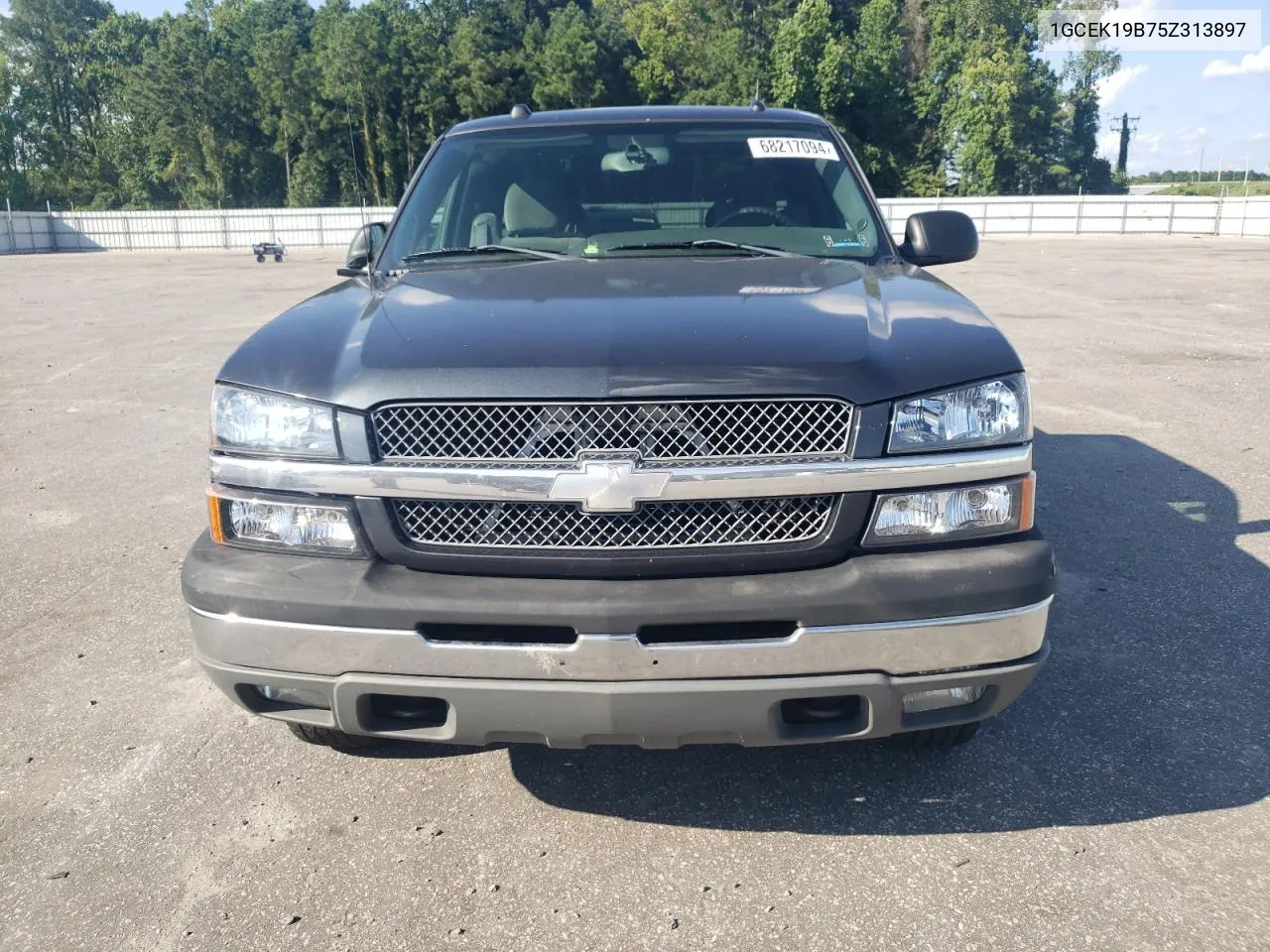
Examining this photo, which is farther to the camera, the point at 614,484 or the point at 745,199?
the point at 745,199

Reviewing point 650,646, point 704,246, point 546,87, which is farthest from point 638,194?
Answer: point 546,87

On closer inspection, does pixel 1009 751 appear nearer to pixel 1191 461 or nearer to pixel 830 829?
pixel 830 829

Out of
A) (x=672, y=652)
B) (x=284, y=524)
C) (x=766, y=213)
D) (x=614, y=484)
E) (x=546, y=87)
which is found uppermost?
(x=546, y=87)

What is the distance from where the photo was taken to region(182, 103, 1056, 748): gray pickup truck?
2350 millimetres

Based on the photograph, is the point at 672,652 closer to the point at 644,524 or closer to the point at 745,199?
the point at 644,524

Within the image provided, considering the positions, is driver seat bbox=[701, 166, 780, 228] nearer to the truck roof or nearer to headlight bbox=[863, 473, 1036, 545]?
the truck roof

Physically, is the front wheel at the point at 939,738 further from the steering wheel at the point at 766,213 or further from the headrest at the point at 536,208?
the headrest at the point at 536,208

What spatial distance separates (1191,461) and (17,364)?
1114cm

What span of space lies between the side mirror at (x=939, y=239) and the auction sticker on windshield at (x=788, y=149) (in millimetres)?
445

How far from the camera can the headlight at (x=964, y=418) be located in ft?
8.05

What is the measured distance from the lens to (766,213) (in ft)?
12.8

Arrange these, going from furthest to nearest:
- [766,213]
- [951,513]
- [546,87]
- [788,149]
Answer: [546,87]
[788,149]
[766,213]
[951,513]

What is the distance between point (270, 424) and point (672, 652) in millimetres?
1129

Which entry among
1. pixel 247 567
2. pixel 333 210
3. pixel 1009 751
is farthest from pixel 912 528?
pixel 333 210
